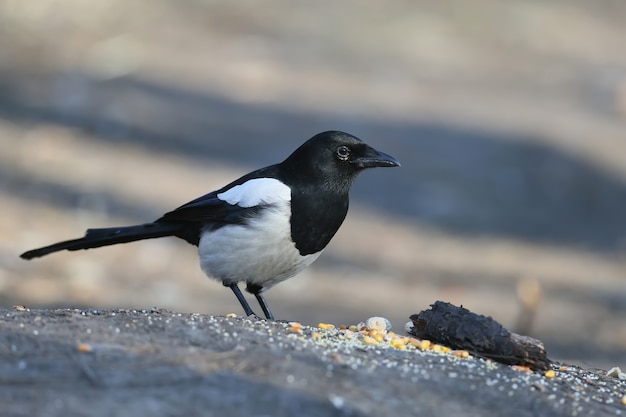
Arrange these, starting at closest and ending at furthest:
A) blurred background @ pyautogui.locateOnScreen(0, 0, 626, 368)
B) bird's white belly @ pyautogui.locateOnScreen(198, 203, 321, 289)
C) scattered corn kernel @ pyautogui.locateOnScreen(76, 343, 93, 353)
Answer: scattered corn kernel @ pyautogui.locateOnScreen(76, 343, 93, 353) → bird's white belly @ pyautogui.locateOnScreen(198, 203, 321, 289) → blurred background @ pyautogui.locateOnScreen(0, 0, 626, 368)

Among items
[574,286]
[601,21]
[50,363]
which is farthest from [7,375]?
[601,21]

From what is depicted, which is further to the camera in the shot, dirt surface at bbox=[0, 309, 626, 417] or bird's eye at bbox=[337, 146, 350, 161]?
bird's eye at bbox=[337, 146, 350, 161]

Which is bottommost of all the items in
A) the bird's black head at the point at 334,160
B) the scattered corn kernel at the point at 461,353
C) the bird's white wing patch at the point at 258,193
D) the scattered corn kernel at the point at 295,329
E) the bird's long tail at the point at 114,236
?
the scattered corn kernel at the point at 295,329

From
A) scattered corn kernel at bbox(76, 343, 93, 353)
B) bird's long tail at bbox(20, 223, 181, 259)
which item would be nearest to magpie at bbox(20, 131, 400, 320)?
bird's long tail at bbox(20, 223, 181, 259)

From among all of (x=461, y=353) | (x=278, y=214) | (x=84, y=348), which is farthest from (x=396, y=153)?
(x=84, y=348)

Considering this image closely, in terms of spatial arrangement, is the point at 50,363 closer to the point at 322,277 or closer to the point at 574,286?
A: the point at 322,277

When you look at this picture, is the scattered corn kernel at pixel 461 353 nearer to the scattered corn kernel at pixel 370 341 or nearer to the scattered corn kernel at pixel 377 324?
the scattered corn kernel at pixel 370 341

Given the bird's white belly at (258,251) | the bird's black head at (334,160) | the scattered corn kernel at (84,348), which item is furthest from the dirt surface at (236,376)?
the bird's black head at (334,160)

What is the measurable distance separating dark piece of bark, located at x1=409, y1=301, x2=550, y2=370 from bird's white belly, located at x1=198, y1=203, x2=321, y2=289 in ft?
3.33

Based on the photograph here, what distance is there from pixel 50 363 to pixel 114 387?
0.32 metres

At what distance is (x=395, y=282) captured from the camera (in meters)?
10.3

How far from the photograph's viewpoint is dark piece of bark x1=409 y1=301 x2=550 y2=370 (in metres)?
4.71

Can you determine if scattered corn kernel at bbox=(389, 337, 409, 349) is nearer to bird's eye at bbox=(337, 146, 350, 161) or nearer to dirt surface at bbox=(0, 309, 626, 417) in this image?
dirt surface at bbox=(0, 309, 626, 417)

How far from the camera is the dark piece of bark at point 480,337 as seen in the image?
15.4ft
